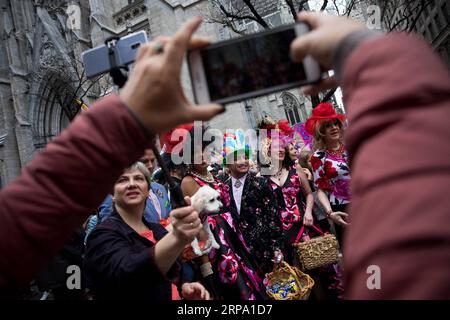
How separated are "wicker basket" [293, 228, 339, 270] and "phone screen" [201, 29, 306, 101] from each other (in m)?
2.79

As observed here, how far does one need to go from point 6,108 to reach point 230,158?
74.4ft

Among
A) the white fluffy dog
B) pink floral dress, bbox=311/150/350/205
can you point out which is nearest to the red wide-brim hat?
pink floral dress, bbox=311/150/350/205

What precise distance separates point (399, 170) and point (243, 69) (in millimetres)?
672

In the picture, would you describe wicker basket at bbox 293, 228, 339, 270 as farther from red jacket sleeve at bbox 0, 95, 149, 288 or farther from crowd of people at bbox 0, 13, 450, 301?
red jacket sleeve at bbox 0, 95, 149, 288

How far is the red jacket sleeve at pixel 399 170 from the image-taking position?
51 cm

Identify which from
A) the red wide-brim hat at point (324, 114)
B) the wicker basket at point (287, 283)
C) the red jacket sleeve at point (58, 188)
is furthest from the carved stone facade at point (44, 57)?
the red jacket sleeve at point (58, 188)

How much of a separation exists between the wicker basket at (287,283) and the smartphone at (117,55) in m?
2.41

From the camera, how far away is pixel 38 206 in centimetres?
77

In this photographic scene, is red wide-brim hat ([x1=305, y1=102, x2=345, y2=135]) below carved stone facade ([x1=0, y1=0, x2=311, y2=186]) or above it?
below

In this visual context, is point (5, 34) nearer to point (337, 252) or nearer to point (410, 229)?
point (337, 252)

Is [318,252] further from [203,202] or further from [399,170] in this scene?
[399,170]

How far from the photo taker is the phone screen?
1.10 meters
